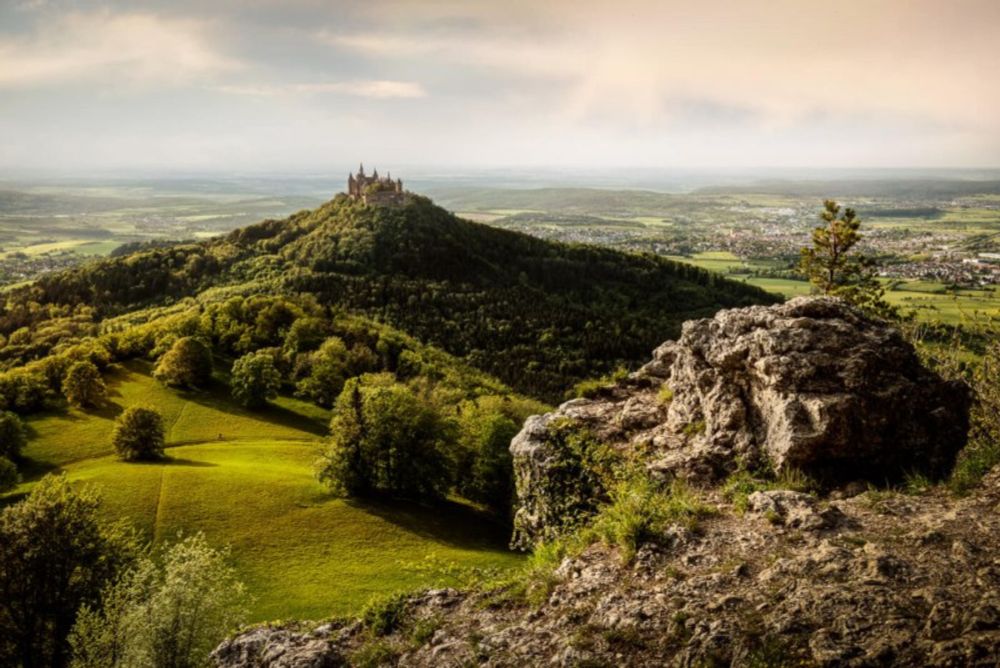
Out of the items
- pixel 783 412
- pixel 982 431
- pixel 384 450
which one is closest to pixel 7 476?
pixel 384 450

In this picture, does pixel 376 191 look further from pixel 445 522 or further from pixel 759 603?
pixel 759 603

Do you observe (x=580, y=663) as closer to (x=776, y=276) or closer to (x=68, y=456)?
(x=68, y=456)

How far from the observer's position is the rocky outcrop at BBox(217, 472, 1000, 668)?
7.63 meters

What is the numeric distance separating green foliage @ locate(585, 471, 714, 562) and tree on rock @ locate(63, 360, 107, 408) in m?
71.4

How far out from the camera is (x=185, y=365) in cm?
7200

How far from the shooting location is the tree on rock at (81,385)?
6431cm

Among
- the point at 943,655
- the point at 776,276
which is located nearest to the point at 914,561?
the point at 943,655

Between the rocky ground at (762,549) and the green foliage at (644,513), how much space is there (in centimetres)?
19

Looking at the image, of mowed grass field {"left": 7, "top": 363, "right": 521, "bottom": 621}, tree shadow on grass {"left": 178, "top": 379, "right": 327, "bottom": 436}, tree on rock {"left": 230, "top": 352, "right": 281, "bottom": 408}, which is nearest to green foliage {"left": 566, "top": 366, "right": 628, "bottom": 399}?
mowed grass field {"left": 7, "top": 363, "right": 521, "bottom": 621}

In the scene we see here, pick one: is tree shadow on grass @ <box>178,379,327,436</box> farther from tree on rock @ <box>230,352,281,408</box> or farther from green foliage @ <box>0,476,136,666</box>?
green foliage @ <box>0,476,136,666</box>

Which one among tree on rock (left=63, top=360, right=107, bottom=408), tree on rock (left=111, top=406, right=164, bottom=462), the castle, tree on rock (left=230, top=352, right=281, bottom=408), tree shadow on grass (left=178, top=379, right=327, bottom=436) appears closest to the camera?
tree on rock (left=111, top=406, right=164, bottom=462)

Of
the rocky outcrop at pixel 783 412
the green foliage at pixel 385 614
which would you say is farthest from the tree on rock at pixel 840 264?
the green foliage at pixel 385 614

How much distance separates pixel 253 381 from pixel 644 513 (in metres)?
66.7

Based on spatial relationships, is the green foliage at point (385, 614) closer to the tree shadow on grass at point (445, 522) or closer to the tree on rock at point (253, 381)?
the tree shadow on grass at point (445, 522)
